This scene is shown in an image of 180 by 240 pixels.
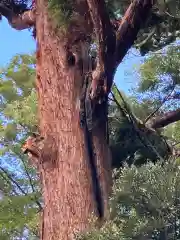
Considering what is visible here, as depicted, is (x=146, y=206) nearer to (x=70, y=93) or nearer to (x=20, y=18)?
(x=70, y=93)

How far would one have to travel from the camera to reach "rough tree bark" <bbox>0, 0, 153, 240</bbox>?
3225mm

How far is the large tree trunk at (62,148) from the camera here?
3.20 meters

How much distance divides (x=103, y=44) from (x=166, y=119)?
953 mm

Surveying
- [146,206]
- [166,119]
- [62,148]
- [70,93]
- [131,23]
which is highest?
[131,23]

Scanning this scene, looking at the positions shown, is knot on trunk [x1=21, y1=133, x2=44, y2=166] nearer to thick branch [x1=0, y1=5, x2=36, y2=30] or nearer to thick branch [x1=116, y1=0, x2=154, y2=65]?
thick branch [x1=116, y1=0, x2=154, y2=65]

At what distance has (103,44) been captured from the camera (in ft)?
11.2

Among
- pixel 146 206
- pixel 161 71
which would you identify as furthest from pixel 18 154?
pixel 146 206

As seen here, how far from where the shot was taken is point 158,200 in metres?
2.72

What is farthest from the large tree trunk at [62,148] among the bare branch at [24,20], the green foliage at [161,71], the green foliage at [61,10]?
the green foliage at [161,71]

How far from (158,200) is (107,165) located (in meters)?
0.77

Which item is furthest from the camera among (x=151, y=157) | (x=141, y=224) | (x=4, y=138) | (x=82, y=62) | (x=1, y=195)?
(x=4, y=138)

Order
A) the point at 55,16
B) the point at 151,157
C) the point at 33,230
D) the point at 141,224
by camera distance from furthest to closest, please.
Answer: the point at 33,230
the point at 151,157
the point at 55,16
the point at 141,224

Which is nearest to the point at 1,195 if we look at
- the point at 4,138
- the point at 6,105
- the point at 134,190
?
the point at 4,138

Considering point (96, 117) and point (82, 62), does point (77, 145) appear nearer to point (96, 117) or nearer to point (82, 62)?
point (96, 117)
